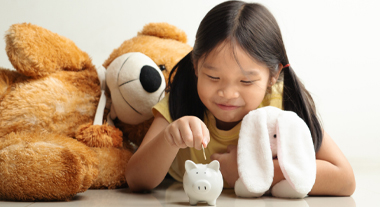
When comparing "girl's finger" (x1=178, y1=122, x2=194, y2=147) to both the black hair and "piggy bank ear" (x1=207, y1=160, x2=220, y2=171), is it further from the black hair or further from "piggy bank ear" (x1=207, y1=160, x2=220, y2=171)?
the black hair

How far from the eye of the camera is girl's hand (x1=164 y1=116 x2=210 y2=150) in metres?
0.80

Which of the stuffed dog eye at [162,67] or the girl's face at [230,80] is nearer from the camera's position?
the girl's face at [230,80]

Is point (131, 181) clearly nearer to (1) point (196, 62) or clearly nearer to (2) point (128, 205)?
(2) point (128, 205)

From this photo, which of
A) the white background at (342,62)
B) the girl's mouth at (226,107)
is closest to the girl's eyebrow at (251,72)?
the girl's mouth at (226,107)

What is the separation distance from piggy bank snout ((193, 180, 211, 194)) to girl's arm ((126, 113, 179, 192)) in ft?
0.57

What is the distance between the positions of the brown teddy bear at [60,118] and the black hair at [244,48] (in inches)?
3.8

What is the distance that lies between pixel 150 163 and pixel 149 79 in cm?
30

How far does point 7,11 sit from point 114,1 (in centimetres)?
44

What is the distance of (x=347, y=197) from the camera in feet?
3.42

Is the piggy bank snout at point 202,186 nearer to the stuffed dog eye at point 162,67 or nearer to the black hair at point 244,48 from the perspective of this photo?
the black hair at point 244,48

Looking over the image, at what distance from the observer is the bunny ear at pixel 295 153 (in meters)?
0.91

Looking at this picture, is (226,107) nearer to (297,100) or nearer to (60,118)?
(297,100)

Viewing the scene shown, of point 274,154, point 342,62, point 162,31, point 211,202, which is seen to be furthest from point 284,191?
point 342,62

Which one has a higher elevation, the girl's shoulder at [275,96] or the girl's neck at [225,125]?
the girl's shoulder at [275,96]
